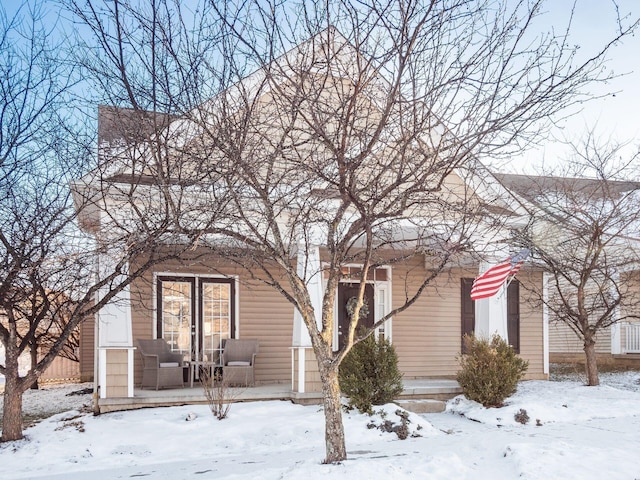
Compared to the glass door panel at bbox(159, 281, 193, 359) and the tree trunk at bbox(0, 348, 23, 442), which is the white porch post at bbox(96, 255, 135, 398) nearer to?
the tree trunk at bbox(0, 348, 23, 442)

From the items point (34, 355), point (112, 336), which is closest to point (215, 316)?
point (112, 336)

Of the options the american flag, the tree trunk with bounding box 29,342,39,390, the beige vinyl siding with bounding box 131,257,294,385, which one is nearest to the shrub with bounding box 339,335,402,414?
the american flag

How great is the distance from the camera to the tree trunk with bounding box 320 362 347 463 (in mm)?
6367

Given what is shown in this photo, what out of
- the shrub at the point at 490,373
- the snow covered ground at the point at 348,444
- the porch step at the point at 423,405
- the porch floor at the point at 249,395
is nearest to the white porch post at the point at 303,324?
the porch floor at the point at 249,395

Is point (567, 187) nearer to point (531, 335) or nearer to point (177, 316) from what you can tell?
point (531, 335)

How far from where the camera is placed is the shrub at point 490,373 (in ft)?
36.6

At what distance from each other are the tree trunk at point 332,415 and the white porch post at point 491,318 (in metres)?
6.52

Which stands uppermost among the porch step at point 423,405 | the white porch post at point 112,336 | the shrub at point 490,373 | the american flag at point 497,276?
the american flag at point 497,276

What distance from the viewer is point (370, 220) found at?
5.94m

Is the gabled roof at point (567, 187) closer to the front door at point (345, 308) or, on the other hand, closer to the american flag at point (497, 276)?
the american flag at point (497, 276)

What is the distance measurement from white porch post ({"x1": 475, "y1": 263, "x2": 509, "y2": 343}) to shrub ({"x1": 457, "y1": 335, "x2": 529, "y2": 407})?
26.6 inches

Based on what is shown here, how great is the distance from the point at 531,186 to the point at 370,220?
875 cm

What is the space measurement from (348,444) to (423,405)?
9.40 ft

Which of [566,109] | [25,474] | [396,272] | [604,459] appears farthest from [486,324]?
[25,474]
